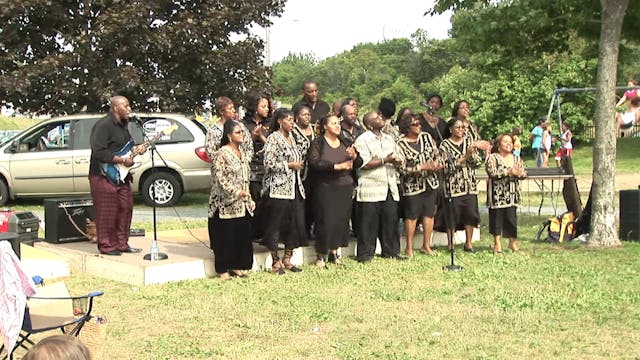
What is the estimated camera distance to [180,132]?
15.7 meters

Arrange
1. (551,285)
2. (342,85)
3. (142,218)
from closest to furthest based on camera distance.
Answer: (551,285), (142,218), (342,85)

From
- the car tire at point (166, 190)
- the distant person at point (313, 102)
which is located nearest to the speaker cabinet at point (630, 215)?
the distant person at point (313, 102)

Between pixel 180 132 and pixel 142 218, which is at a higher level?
pixel 180 132

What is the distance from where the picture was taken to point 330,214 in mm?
8844

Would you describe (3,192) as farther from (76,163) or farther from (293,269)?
(293,269)

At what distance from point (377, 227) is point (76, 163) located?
820 centimetres

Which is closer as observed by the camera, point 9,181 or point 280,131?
point 280,131

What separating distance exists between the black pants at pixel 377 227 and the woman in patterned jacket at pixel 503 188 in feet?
4.18

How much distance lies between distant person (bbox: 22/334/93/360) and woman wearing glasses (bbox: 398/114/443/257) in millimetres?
6945

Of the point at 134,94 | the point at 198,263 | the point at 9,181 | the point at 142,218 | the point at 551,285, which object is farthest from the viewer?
the point at 134,94

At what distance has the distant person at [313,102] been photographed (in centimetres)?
955

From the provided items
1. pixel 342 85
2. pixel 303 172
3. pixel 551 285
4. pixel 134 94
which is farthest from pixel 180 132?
pixel 342 85

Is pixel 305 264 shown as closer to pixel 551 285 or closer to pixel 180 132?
pixel 551 285

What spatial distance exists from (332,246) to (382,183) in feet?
3.19
